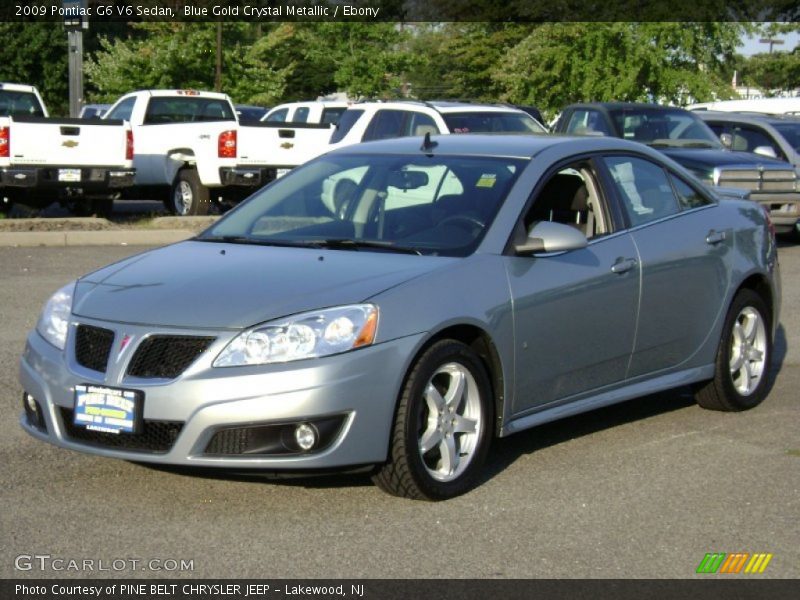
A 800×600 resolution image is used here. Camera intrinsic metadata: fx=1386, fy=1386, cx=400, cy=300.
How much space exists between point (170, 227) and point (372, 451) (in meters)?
13.0

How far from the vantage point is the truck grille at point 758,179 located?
1764 cm

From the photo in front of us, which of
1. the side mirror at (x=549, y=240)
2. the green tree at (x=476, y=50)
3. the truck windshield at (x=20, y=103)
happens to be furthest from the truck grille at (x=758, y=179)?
the green tree at (x=476, y=50)

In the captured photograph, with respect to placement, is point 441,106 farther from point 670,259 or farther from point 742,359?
point 670,259

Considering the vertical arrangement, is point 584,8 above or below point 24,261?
above

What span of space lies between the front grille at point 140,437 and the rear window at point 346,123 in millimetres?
13142

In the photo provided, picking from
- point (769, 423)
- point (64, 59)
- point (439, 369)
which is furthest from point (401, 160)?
point (64, 59)

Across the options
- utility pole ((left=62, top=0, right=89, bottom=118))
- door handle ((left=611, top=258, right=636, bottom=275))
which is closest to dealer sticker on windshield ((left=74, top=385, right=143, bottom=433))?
door handle ((left=611, top=258, right=636, bottom=275))

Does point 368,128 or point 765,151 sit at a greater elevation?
point 368,128

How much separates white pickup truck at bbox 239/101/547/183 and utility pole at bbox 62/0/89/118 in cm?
707

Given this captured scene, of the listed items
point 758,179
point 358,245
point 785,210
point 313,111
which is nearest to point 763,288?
point 358,245

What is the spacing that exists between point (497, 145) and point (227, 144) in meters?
13.3

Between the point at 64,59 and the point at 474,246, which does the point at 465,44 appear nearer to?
the point at 64,59

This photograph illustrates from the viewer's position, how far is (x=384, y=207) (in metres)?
6.92

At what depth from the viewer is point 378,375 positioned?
565cm
